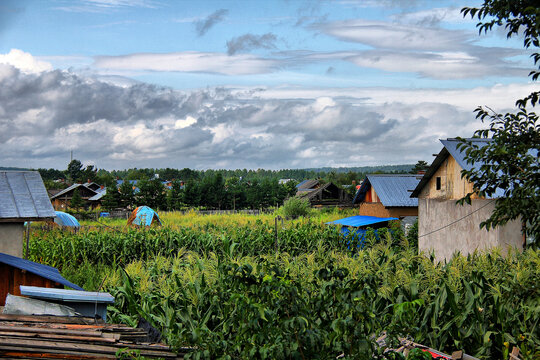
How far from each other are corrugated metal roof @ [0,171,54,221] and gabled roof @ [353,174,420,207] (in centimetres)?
1941

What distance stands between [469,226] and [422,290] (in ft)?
27.9

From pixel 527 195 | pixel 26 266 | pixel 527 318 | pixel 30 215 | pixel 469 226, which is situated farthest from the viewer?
pixel 469 226

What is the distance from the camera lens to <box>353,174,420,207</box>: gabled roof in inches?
1056

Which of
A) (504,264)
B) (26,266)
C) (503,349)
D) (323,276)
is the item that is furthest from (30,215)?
(504,264)

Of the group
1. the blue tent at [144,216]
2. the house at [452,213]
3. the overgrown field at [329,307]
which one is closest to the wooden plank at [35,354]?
the overgrown field at [329,307]

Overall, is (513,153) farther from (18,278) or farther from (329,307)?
(18,278)

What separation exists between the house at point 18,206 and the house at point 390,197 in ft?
62.7

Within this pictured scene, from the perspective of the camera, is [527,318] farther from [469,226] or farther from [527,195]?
[469,226]

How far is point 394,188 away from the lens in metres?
27.7

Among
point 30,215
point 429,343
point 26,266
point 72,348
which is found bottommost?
point 429,343

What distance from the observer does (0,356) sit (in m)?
5.01

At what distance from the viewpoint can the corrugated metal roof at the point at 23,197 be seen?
9891 mm

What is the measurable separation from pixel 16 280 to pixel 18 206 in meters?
2.79

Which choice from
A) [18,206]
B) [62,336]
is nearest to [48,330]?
[62,336]
